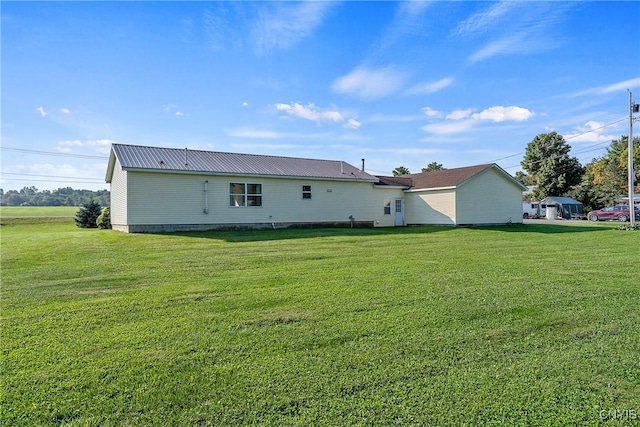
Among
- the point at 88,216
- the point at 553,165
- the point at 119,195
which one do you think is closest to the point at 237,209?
the point at 119,195

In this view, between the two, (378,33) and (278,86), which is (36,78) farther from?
(378,33)

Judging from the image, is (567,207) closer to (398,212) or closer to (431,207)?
(431,207)

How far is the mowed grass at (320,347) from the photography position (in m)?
2.40

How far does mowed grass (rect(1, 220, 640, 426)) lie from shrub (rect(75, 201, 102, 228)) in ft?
60.4

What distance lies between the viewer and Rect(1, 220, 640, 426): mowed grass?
2.40 meters

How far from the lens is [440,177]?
870 inches

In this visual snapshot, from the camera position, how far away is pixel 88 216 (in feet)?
75.7

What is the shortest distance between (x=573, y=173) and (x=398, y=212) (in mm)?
32703

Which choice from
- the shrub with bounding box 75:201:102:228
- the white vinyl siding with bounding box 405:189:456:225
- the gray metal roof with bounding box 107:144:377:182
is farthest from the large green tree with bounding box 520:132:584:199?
the shrub with bounding box 75:201:102:228

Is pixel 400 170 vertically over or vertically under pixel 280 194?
over

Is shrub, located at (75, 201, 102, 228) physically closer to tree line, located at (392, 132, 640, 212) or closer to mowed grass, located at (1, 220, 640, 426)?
mowed grass, located at (1, 220, 640, 426)

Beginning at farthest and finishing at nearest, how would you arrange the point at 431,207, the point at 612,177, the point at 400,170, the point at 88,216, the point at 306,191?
the point at 400,170 → the point at 612,177 → the point at 88,216 → the point at 431,207 → the point at 306,191

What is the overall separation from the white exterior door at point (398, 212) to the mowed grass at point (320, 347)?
15.3 m

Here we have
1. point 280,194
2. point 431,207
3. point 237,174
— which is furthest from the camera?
point 431,207
